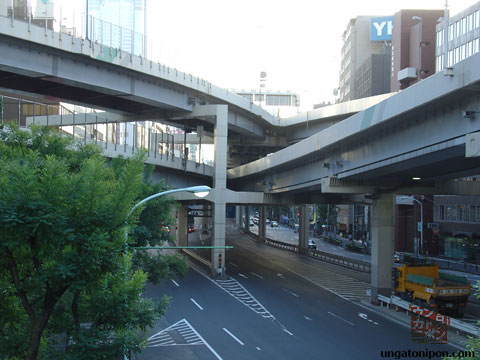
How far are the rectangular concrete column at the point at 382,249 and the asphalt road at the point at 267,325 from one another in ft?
6.86

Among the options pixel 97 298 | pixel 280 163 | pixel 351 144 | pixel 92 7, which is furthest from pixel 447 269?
pixel 92 7

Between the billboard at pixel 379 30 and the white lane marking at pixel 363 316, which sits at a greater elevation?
the billboard at pixel 379 30

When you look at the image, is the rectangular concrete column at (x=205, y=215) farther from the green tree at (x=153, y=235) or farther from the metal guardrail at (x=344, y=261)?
the green tree at (x=153, y=235)

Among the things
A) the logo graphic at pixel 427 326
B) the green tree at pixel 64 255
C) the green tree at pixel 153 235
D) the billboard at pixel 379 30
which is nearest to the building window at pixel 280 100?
the billboard at pixel 379 30

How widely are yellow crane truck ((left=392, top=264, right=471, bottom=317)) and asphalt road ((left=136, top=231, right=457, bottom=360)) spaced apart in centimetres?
284

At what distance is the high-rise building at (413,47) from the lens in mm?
72875

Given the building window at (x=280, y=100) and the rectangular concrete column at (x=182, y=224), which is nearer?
the rectangular concrete column at (x=182, y=224)

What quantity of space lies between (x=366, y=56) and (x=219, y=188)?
78816 millimetres

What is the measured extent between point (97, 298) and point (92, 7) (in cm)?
Answer: 20025

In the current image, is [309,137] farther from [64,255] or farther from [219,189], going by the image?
[64,255]

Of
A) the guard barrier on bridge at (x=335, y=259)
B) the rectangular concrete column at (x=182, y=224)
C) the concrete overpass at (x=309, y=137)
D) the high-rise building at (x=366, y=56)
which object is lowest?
the guard barrier on bridge at (x=335, y=259)

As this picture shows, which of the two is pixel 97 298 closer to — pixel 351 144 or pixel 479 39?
pixel 351 144

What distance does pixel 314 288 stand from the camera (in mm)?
37281

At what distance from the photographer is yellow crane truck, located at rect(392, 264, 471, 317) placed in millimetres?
27188
